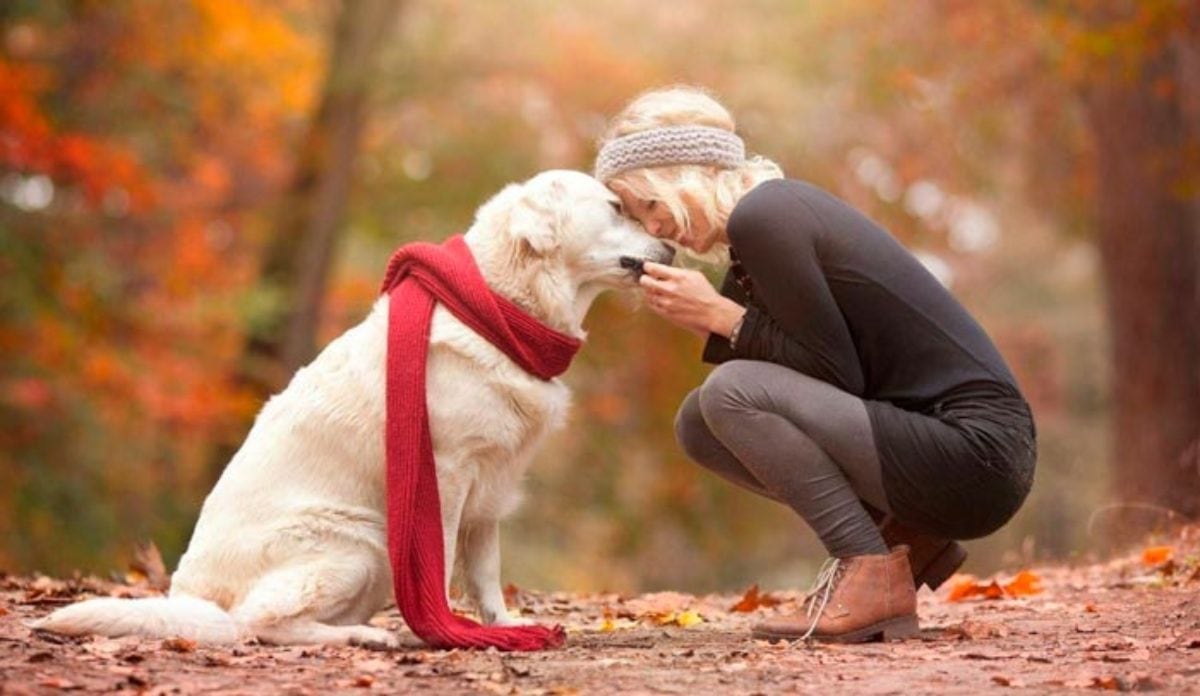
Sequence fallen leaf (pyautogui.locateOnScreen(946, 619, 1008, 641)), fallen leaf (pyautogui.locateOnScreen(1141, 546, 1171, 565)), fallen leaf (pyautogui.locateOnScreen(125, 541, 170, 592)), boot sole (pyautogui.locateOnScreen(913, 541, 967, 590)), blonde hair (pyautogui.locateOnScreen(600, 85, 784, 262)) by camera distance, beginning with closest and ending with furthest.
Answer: fallen leaf (pyautogui.locateOnScreen(946, 619, 1008, 641)) → blonde hair (pyautogui.locateOnScreen(600, 85, 784, 262)) → boot sole (pyautogui.locateOnScreen(913, 541, 967, 590)) → fallen leaf (pyautogui.locateOnScreen(1141, 546, 1171, 565)) → fallen leaf (pyautogui.locateOnScreen(125, 541, 170, 592))

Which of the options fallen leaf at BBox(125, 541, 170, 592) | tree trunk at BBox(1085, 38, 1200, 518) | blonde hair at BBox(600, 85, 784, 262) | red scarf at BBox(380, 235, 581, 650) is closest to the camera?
red scarf at BBox(380, 235, 581, 650)

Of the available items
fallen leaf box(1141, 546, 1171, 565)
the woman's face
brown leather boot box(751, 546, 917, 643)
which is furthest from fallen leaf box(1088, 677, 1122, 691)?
fallen leaf box(1141, 546, 1171, 565)

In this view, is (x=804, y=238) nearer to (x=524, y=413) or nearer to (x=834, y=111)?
(x=524, y=413)

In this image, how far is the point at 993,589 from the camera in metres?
5.73

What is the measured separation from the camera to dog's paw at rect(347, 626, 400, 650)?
4.29 metres

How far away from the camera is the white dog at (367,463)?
4.29m

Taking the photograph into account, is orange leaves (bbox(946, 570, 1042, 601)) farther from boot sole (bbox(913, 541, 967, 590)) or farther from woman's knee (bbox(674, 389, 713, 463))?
woman's knee (bbox(674, 389, 713, 463))

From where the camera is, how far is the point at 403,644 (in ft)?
14.3

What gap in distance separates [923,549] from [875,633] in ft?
1.39

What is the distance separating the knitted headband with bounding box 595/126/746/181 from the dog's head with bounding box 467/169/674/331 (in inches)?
5.1

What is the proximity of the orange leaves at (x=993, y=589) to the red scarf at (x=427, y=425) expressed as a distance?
6.87 feet

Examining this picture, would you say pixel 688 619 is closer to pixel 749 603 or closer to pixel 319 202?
pixel 749 603

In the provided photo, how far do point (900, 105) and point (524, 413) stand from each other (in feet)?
33.5

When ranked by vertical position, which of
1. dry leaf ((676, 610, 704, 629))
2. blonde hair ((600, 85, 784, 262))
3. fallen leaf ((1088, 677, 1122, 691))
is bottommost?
fallen leaf ((1088, 677, 1122, 691))
